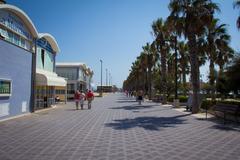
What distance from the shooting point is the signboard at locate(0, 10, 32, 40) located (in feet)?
56.5

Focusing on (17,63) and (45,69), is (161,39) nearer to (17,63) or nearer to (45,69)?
(45,69)

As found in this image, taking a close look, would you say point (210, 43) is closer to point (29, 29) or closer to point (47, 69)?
point (47, 69)

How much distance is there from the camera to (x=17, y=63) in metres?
Answer: 18.9

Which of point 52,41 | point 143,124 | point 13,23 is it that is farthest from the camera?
point 52,41

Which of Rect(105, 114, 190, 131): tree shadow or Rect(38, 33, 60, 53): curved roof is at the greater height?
Rect(38, 33, 60, 53): curved roof

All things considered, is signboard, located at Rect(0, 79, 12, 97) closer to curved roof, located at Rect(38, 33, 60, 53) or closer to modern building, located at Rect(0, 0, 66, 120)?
modern building, located at Rect(0, 0, 66, 120)

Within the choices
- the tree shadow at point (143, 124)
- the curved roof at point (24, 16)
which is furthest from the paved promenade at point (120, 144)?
the curved roof at point (24, 16)

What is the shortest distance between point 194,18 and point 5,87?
1442 centimetres

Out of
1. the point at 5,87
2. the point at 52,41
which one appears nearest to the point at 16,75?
the point at 5,87

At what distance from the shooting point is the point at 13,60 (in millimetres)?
18188

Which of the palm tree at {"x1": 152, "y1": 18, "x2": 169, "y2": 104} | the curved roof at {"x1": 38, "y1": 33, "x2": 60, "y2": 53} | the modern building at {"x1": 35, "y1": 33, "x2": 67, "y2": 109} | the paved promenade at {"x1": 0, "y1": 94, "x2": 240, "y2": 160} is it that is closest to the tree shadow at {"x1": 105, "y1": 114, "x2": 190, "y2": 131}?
the paved promenade at {"x1": 0, "y1": 94, "x2": 240, "y2": 160}

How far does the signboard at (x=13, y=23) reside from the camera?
56.5 feet

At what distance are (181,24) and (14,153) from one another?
61.2ft

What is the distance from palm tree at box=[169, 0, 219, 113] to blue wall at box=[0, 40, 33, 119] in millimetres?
11828
